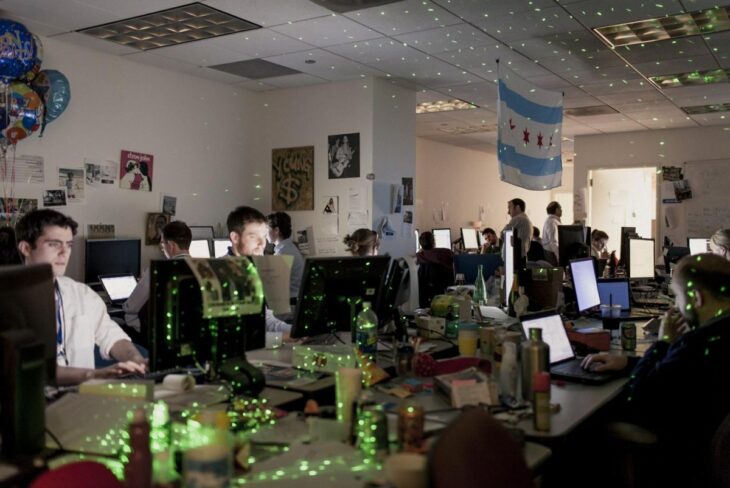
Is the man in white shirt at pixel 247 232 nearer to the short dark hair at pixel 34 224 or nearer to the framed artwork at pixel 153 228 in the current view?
the short dark hair at pixel 34 224

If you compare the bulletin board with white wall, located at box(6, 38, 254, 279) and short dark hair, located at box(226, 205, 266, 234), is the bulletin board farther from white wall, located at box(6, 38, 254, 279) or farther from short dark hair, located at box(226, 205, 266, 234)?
short dark hair, located at box(226, 205, 266, 234)

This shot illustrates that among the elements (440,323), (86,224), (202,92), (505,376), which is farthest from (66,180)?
(505,376)

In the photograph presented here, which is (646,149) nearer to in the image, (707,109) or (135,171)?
(707,109)

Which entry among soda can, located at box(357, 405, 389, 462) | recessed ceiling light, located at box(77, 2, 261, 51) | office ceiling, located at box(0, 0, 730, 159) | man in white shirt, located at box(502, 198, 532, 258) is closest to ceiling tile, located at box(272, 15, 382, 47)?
office ceiling, located at box(0, 0, 730, 159)

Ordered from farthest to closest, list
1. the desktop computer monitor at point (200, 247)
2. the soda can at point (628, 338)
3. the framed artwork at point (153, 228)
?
the desktop computer monitor at point (200, 247), the framed artwork at point (153, 228), the soda can at point (628, 338)

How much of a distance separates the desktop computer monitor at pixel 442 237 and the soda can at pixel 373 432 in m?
9.22

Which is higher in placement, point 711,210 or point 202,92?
point 202,92

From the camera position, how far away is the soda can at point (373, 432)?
5.91 ft

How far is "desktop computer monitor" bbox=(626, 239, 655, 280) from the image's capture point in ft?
18.6

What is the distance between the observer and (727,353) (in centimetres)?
227

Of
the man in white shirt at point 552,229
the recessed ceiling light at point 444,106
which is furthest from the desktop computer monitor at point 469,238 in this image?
the recessed ceiling light at point 444,106

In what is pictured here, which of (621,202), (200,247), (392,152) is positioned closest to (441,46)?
(392,152)

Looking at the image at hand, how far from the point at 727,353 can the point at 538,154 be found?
11.8ft

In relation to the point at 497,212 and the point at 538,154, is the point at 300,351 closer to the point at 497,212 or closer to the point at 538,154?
the point at 538,154
